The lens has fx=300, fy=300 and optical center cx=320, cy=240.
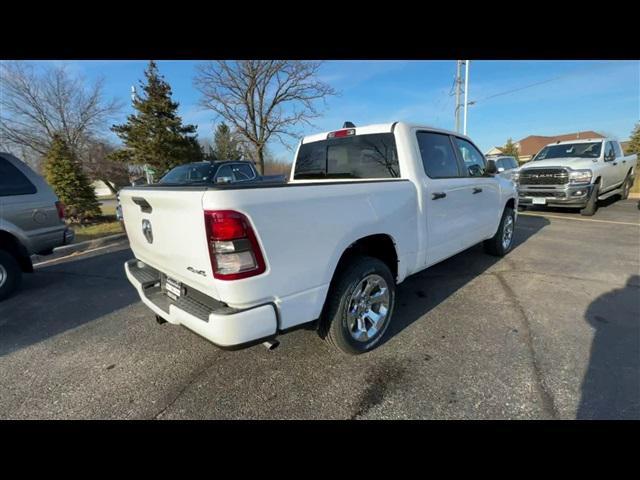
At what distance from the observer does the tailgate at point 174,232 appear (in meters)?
1.77

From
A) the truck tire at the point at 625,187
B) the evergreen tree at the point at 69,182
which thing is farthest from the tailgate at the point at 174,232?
the truck tire at the point at 625,187

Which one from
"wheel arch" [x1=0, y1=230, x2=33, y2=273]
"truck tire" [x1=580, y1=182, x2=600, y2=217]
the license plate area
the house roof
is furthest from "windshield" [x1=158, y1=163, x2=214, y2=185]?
the house roof

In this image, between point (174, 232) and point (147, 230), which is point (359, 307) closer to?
point (174, 232)

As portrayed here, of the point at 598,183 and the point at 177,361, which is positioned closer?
the point at 177,361

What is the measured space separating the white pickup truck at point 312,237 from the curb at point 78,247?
5.21 m

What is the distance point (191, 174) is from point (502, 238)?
25.4ft

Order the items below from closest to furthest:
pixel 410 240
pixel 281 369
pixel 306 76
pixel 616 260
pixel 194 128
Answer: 1. pixel 281 369
2. pixel 410 240
3. pixel 616 260
4. pixel 194 128
5. pixel 306 76

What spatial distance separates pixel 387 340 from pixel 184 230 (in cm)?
208

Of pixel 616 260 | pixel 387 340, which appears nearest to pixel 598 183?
pixel 616 260

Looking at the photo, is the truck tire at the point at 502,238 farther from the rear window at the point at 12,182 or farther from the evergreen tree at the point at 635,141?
the evergreen tree at the point at 635,141

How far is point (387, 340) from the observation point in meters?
2.89
